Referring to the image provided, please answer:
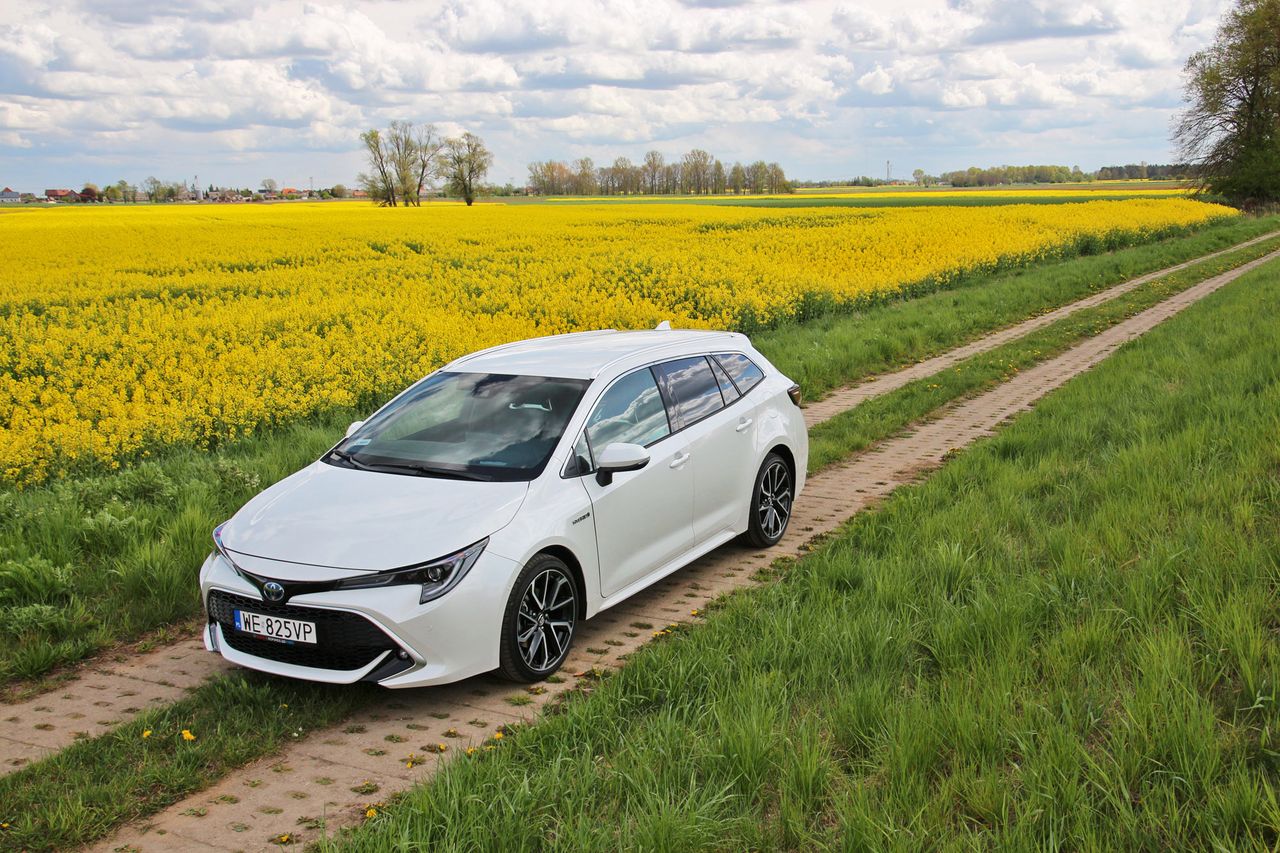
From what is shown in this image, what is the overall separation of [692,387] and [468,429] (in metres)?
1.47

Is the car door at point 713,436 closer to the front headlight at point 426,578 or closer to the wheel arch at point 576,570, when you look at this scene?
the wheel arch at point 576,570

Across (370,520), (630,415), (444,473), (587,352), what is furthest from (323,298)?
(370,520)

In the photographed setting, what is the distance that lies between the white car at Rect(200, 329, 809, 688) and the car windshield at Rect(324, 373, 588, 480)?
0.01m

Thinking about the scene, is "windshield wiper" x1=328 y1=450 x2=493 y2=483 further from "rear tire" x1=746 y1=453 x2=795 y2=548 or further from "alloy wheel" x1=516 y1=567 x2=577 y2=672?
"rear tire" x1=746 y1=453 x2=795 y2=548

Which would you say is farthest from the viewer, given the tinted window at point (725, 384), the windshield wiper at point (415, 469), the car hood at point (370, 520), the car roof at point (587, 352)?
the tinted window at point (725, 384)

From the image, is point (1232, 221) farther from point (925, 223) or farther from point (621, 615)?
point (621, 615)

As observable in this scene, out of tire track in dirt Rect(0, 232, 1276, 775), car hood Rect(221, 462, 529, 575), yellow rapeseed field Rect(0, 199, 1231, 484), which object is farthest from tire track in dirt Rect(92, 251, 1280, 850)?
yellow rapeseed field Rect(0, 199, 1231, 484)

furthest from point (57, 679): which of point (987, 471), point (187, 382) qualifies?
point (187, 382)

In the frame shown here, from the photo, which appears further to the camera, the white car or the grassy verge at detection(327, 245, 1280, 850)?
the white car

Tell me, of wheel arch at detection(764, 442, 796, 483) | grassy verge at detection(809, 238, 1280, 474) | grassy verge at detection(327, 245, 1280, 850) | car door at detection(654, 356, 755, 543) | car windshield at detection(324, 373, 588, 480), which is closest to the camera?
grassy verge at detection(327, 245, 1280, 850)

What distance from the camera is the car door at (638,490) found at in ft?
17.4

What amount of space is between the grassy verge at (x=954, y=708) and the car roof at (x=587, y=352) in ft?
4.93

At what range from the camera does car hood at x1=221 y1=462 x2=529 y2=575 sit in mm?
4547

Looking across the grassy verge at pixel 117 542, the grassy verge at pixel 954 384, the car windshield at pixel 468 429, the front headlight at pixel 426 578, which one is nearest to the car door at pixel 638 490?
the car windshield at pixel 468 429
